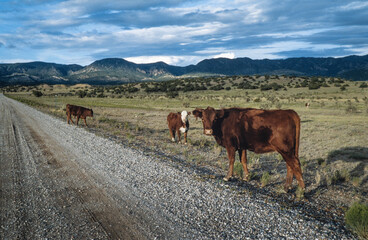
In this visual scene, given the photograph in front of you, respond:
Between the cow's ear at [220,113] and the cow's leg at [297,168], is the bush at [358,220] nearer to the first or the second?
the cow's leg at [297,168]

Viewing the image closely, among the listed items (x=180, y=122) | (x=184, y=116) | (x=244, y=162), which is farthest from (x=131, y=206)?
(x=180, y=122)

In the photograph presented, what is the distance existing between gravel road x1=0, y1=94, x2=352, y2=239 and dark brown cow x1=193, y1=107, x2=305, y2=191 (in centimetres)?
137

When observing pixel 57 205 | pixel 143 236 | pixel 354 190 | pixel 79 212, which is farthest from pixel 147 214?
pixel 354 190

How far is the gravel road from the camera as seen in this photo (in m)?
4.87

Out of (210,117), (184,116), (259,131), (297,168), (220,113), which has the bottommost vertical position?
(297,168)

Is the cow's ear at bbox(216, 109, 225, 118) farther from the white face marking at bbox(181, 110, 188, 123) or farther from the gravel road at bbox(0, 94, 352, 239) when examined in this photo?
the white face marking at bbox(181, 110, 188, 123)

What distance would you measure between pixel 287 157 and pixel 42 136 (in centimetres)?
1489

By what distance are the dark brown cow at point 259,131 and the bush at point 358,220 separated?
5.92 ft

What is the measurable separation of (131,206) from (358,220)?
195 inches

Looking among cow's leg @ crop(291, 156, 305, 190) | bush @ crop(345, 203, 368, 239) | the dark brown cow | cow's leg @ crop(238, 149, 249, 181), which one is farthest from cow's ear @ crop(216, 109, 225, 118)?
bush @ crop(345, 203, 368, 239)

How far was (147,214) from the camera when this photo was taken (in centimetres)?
558

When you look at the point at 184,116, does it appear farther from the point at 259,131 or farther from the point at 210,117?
the point at 259,131

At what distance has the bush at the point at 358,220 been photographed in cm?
458

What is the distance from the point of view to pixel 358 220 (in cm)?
475
